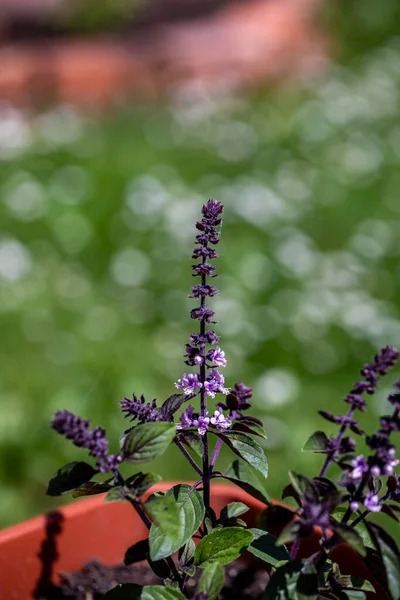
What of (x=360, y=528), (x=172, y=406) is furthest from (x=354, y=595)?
(x=172, y=406)

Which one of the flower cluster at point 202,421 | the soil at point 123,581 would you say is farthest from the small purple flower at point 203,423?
the soil at point 123,581

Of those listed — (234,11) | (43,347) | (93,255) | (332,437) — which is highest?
(234,11)

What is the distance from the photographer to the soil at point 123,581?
1.20 m

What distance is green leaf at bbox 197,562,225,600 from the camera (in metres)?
0.89

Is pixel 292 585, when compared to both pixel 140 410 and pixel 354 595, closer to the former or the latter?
pixel 354 595

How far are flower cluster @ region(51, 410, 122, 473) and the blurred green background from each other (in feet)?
4.07

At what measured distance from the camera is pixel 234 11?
212 inches

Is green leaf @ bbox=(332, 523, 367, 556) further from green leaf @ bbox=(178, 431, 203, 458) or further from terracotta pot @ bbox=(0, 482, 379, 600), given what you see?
terracotta pot @ bbox=(0, 482, 379, 600)

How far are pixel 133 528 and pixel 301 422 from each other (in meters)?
1.15

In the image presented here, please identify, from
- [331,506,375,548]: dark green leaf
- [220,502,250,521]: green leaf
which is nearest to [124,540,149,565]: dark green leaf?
[220,502,250,521]: green leaf

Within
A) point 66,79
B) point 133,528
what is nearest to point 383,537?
point 133,528

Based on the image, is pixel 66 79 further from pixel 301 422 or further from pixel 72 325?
pixel 301 422

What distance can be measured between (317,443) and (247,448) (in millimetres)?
77

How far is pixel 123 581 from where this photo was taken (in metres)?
1.23
